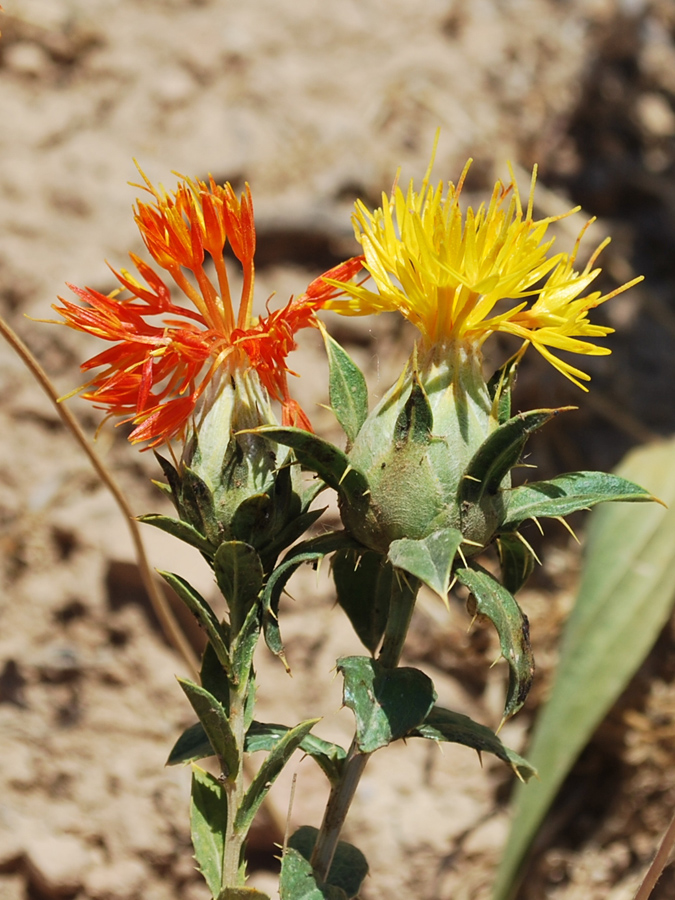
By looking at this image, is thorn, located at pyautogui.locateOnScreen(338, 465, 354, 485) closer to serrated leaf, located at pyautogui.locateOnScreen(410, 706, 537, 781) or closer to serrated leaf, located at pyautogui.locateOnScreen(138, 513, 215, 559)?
serrated leaf, located at pyautogui.locateOnScreen(138, 513, 215, 559)

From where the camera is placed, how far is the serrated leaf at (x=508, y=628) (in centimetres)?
105

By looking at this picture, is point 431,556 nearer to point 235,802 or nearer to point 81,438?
point 235,802

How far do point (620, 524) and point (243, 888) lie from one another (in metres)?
2.04

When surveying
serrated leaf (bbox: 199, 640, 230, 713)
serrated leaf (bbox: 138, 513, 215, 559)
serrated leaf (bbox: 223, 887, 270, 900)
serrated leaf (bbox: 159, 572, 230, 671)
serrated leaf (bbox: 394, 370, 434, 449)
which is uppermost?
serrated leaf (bbox: 394, 370, 434, 449)

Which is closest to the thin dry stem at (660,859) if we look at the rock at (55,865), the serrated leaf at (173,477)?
the serrated leaf at (173,477)

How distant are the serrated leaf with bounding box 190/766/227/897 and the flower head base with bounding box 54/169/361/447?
49 centimetres

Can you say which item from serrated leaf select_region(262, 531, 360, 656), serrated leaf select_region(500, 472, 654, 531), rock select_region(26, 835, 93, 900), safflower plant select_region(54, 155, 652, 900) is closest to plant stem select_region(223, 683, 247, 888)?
safflower plant select_region(54, 155, 652, 900)

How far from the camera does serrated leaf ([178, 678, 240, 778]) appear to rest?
3.67 feet

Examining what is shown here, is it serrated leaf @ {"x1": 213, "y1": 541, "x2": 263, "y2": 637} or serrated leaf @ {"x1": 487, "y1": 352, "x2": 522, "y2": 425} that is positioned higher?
serrated leaf @ {"x1": 487, "y1": 352, "x2": 522, "y2": 425}

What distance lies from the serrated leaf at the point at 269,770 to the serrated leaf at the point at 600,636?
147 cm

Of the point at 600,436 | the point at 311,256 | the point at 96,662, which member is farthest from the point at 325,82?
the point at 96,662

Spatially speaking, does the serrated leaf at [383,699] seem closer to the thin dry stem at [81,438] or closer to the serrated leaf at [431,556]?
the serrated leaf at [431,556]

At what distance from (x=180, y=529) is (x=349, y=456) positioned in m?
0.24

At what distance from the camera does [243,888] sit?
3.68 ft
